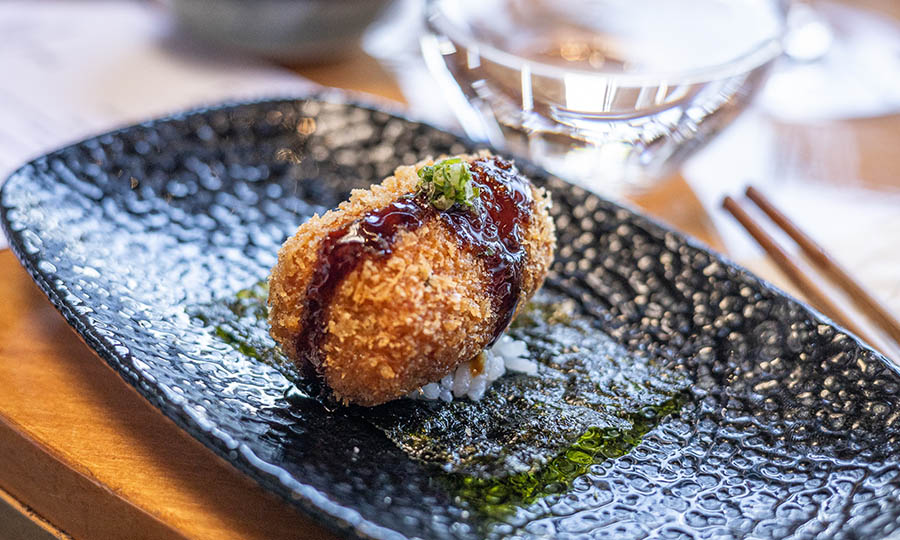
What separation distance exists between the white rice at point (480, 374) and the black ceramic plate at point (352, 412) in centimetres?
23

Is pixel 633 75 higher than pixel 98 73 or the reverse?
higher

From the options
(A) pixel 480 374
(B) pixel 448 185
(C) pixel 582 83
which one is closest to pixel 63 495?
(A) pixel 480 374

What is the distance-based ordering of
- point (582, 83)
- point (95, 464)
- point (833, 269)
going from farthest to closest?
point (582, 83)
point (833, 269)
point (95, 464)

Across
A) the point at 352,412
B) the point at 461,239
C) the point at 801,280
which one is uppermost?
the point at 801,280

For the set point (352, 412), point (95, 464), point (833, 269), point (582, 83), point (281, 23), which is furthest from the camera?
point (281, 23)

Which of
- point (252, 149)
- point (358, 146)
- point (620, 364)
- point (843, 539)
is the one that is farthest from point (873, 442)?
point (252, 149)

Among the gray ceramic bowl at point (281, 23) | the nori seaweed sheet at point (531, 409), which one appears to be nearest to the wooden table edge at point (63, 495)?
the nori seaweed sheet at point (531, 409)

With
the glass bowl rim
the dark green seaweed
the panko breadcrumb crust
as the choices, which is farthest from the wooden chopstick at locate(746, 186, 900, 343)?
the panko breadcrumb crust

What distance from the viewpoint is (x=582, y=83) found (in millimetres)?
2779

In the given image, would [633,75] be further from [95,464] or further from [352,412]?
[95,464]

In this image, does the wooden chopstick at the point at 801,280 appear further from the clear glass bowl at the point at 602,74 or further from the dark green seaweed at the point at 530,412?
the dark green seaweed at the point at 530,412

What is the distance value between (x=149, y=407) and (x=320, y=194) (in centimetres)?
109

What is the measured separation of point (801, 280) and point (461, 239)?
4.21ft

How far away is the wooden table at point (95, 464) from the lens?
177 centimetres
